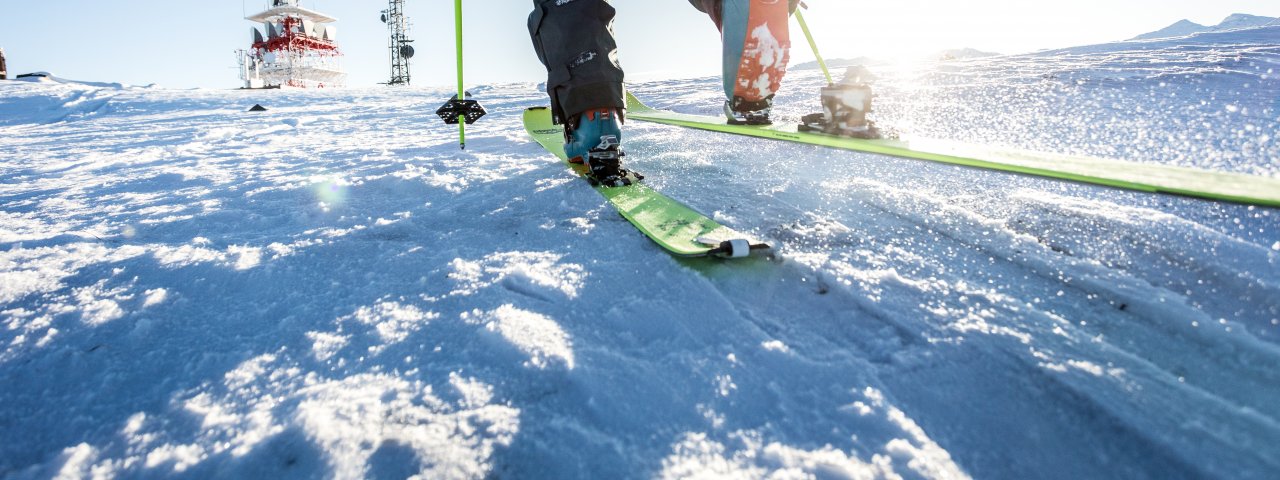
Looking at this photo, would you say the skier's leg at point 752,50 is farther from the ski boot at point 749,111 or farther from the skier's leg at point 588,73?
the skier's leg at point 588,73

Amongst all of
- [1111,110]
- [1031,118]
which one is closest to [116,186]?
[1031,118]

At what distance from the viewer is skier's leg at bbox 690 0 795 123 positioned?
3.39 meters

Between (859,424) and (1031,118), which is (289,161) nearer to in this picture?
(859,424)

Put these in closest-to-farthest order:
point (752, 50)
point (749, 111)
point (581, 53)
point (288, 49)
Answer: point (581, 53)
point (752, 50)
point (749, 111)
point (288, 49)

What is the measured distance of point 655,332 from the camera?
3.18 feet

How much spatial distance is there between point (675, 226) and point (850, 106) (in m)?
1.74

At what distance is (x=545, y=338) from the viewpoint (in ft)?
3.09

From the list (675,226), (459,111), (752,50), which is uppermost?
(752,50)

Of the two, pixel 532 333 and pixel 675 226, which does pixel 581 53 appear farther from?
pixel 532 333

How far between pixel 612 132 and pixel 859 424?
175 cm

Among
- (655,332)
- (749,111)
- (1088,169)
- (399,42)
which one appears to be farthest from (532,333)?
(399,42)

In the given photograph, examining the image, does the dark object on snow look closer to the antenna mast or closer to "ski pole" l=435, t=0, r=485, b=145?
"ski pole" l=435, t=0, r=485, b=145

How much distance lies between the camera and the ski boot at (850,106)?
9.00 feet

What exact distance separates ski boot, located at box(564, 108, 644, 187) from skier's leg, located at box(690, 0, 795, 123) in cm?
159
